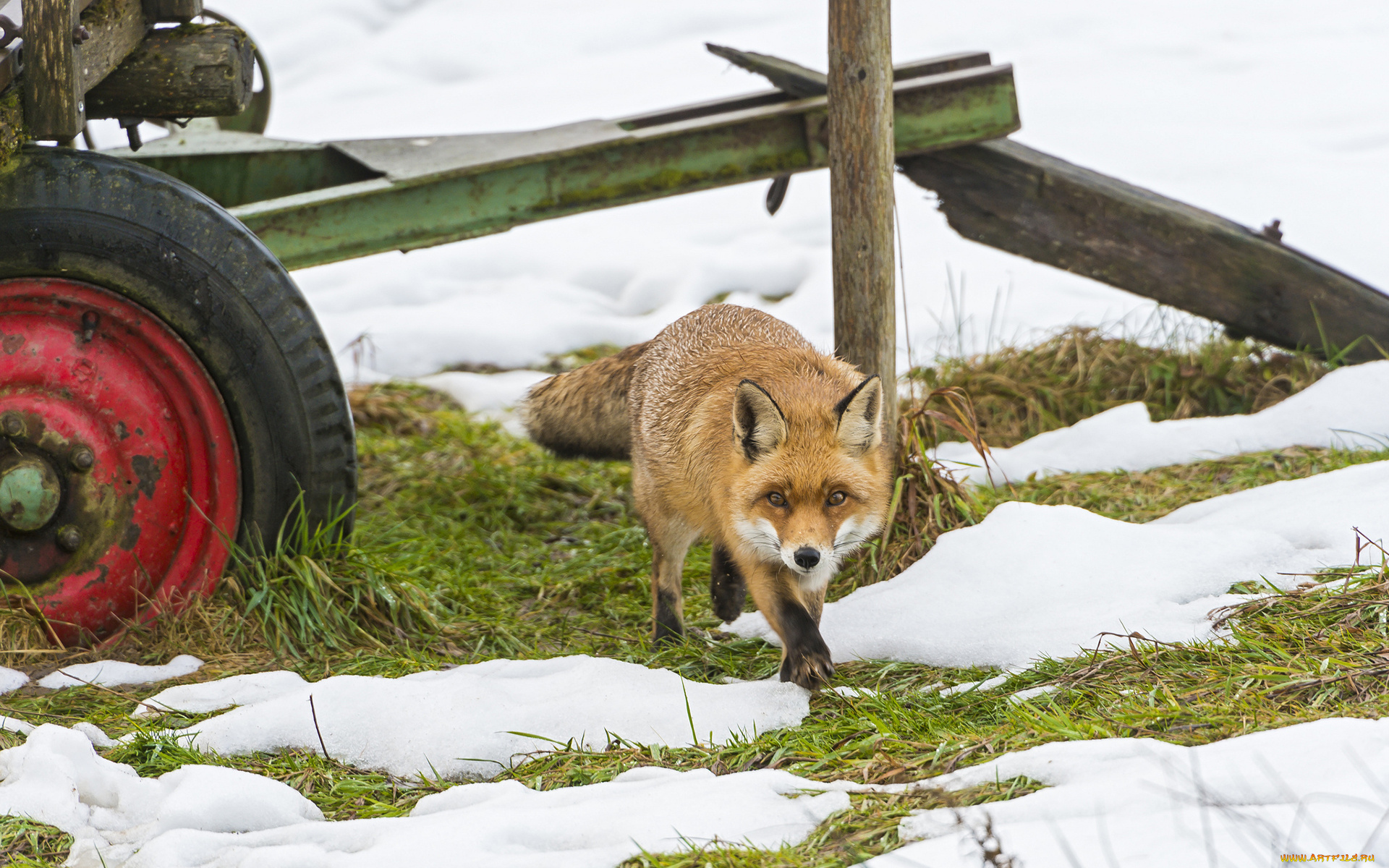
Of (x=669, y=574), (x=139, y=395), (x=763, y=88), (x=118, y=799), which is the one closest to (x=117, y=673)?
(x=139, y=395)

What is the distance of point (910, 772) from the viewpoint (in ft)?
8.23

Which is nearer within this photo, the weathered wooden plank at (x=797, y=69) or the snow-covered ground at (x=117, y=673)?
the snow-covered ground at (x=117, y=673)

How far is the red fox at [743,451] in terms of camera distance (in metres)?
3.47

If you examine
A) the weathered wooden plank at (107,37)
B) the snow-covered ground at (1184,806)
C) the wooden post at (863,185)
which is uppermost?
the weathered wooden plank at (107,37)

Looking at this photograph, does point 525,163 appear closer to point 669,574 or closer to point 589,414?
point 589,414

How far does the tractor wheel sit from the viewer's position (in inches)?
149

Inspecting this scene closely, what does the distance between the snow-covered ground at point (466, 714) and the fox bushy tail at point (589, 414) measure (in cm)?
139

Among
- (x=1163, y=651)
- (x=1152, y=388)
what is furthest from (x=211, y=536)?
(x=1152, y=388)

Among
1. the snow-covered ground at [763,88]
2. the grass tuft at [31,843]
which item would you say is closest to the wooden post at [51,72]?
the grass tuft at [31,843]

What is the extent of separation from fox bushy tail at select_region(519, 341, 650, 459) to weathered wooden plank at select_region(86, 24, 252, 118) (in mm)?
1742

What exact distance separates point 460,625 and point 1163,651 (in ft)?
8.27

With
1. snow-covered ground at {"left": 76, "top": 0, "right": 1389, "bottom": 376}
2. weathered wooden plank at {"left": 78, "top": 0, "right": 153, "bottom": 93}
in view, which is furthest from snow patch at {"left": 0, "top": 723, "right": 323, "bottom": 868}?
snow-covered ground at {"left": 76, "top": 0, "right": 1389, "bottom": 376}

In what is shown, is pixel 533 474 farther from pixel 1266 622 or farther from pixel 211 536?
pixel 1266 622

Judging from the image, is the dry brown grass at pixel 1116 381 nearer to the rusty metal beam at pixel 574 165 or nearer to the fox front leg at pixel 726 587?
the rusty metal beam at pixel 574 165
